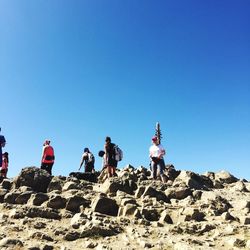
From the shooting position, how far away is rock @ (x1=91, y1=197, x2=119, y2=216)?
11305 millimetres

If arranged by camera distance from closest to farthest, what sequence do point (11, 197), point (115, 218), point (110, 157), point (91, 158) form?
point (115, 218), point (11, 197), point (110, 157), point (91, 158)

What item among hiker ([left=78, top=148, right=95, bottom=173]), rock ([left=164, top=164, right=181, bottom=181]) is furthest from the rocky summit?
hiker ([left=78, top=148, right=95, bottom=173])

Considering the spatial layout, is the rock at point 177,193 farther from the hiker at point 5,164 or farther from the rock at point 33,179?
the hiker at point 5,164

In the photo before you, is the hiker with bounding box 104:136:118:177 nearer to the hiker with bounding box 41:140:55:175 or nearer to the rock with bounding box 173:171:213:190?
the hiker with bounding box 41:140:55:175

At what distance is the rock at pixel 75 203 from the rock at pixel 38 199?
3.15 feet

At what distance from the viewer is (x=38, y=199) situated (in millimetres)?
11984

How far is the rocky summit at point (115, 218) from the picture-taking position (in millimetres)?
8945

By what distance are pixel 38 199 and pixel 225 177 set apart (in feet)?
44.8

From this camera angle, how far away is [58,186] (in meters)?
14.6

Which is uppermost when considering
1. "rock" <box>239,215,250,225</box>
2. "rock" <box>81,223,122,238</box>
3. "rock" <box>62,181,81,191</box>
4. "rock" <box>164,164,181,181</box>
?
"rock" <box>164,164,181,181</box>

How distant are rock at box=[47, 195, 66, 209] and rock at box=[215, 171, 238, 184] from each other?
12744 millimetres

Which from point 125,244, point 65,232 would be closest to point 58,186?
point 65,232

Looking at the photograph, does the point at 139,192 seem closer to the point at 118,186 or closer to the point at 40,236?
the point at 118,186

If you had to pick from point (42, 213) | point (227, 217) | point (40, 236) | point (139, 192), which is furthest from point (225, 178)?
point (40, 236)
